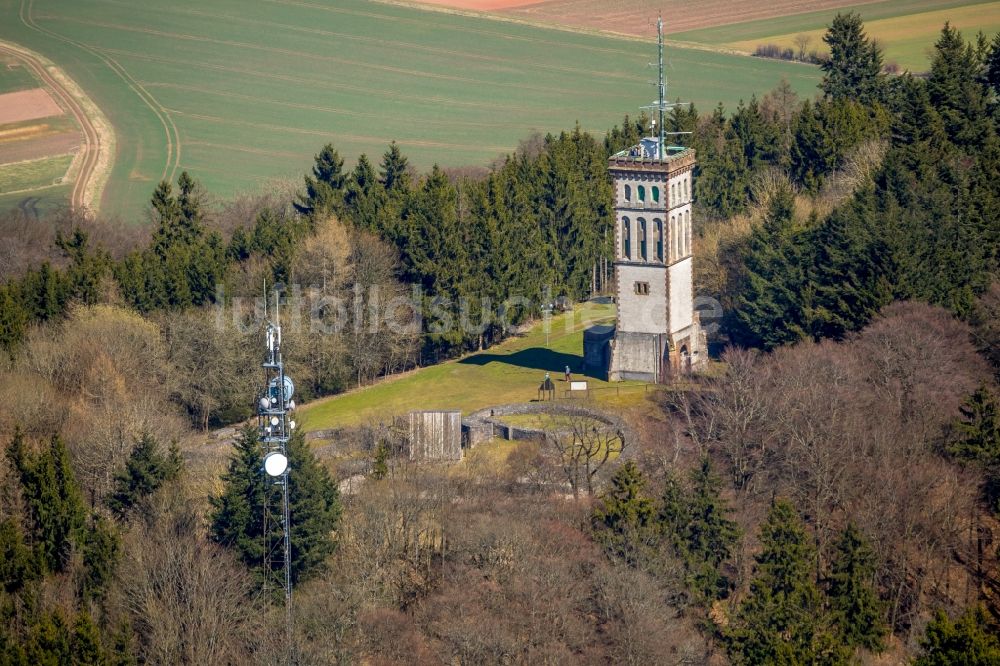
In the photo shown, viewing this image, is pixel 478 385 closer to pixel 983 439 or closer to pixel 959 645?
pixel 983 439

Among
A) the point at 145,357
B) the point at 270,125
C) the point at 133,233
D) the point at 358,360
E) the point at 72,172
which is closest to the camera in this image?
the point at 145,357

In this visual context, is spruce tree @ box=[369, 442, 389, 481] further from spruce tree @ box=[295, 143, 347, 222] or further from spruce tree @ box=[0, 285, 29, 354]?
spruce tree @ box=[295, 143, 347, 222]

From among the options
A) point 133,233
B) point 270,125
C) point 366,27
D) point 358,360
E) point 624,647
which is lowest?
point 624,647

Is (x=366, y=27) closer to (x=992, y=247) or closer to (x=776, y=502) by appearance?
(x=992, y=247)

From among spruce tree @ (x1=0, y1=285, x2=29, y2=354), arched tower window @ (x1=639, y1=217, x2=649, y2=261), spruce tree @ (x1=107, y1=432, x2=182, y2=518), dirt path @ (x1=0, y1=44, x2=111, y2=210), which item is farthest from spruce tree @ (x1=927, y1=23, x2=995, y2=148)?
dirt path @ (x1=0, y1=44, x2=111, y2=210)

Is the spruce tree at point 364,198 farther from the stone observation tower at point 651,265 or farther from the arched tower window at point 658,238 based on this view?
the arched tower window at point 658,238

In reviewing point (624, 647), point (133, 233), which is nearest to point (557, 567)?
point (624, 647)

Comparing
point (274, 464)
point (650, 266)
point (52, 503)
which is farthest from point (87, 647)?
point (650, 266)

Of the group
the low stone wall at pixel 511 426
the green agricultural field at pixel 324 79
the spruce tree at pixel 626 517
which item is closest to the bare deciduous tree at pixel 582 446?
the low stone wall at pixel 511 426
